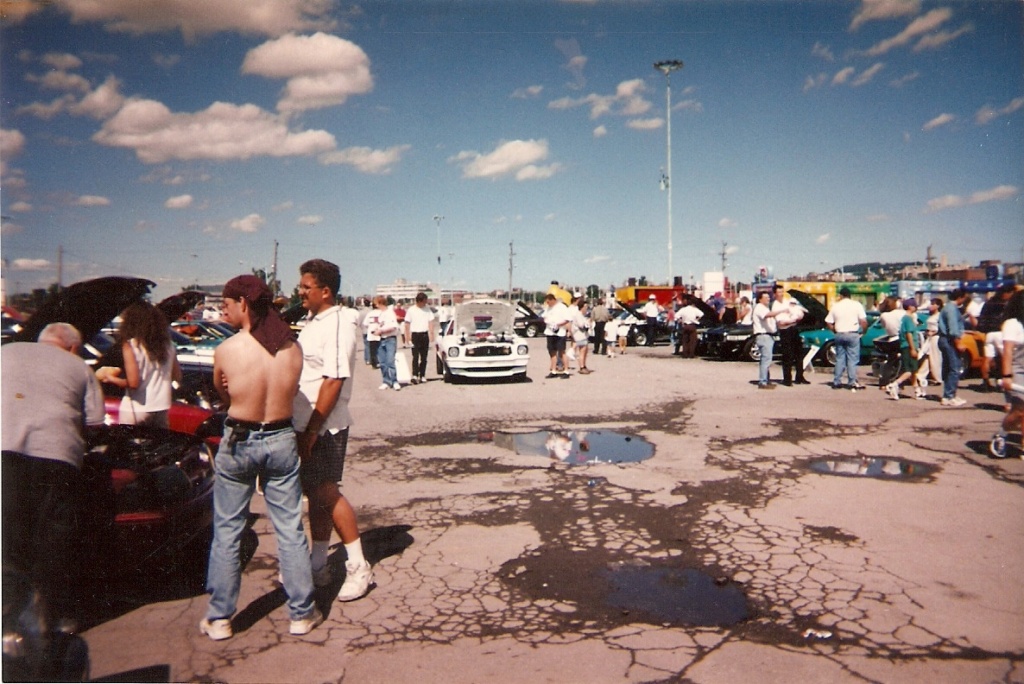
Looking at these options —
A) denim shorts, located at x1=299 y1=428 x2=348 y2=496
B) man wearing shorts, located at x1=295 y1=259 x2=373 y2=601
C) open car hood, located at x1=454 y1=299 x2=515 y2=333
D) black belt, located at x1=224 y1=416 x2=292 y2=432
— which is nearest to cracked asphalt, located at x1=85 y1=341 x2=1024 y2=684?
man wearing shorts, located at x1=295 y1=259 x2=373 y2=601

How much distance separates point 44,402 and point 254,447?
1009 millimetres

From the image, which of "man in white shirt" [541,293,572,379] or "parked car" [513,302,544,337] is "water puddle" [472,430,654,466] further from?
"parked car" [513,302,544,337]

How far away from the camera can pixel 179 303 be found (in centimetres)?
604

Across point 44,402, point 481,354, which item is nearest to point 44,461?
point 44,402

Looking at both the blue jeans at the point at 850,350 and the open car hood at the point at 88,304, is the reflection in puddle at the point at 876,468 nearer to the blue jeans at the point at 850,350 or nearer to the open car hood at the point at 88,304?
the blue jeans at the point at 850,350

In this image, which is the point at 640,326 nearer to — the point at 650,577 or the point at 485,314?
the point at 485,314

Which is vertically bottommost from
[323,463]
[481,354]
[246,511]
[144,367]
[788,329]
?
[246,511]

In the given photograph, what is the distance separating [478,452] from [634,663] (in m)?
4.52

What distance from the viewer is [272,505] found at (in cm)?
363

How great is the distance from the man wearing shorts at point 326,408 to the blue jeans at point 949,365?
9.83 metres

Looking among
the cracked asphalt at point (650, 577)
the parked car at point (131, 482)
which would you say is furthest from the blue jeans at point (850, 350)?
the parked car at point (131, 482)

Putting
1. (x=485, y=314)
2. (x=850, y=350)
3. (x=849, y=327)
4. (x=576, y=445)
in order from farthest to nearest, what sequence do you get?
(x=485, y=314) → (x=850, y=350) → (x=849, y=327) → (x=576, y=445)

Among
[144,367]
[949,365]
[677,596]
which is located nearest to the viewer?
[677,596]

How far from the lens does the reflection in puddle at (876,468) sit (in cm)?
645
